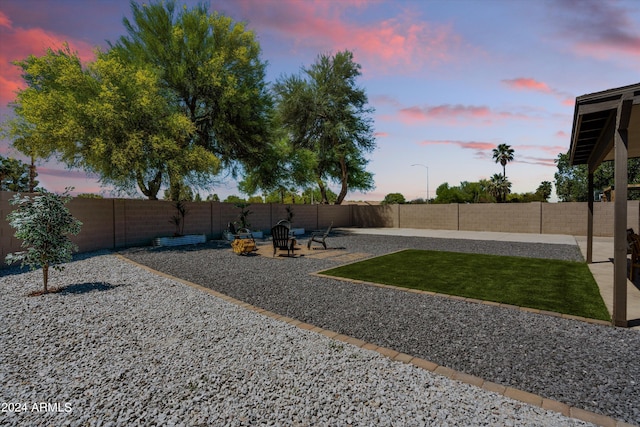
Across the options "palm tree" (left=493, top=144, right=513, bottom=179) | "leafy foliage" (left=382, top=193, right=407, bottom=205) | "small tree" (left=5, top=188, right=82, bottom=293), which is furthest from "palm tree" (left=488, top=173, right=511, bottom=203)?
"small tree" (left=5, top=188, right=82, bottom=293)

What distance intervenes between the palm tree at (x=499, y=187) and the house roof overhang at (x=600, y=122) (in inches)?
1803

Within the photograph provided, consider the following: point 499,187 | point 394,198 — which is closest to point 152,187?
point 499,187

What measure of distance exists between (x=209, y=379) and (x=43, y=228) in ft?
17.3

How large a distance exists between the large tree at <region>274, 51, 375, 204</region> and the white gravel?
2433 cm

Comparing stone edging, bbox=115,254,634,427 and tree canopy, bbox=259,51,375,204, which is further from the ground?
tree canopy, bbox=259,51,375,204

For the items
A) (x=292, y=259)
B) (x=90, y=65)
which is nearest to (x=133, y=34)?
(x=90, y=65)

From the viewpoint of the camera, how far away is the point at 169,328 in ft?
13.8

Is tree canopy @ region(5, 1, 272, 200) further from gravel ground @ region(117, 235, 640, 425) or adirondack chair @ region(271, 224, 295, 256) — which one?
gravel ground @ region(117, 235, 640, 425)

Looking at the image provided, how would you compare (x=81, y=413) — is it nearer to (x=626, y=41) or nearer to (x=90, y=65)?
(x=626, y=41)

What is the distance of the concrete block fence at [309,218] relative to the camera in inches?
456

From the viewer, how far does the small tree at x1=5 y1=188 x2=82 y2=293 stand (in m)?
5.70

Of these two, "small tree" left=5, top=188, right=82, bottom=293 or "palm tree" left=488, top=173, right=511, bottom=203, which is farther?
"palm tree" left=488, top=173, right=511, bottom=203

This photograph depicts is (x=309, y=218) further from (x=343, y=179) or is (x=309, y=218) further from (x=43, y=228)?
(x=43, y=228)

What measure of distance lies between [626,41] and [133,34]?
20.2 meters
